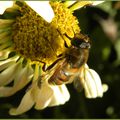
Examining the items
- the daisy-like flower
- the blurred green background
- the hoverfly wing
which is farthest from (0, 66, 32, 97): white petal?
the blurred green background

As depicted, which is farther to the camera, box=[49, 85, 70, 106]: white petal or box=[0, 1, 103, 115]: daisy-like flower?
box=[49, 85, 70, 106]: white petal

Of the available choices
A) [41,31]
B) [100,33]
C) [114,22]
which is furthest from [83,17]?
[41,31]

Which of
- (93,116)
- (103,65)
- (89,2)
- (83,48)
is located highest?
(89,2)

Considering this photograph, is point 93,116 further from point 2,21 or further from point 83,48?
point 2,21

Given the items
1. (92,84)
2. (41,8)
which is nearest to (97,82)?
(92,84)

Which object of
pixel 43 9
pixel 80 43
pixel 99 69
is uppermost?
pixel 43 9

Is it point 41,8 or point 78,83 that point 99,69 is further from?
point 41,8

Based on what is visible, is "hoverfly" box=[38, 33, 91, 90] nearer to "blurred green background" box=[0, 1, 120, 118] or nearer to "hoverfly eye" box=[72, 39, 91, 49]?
"hoverfly eye" box=[72, 39, 91, 49]
